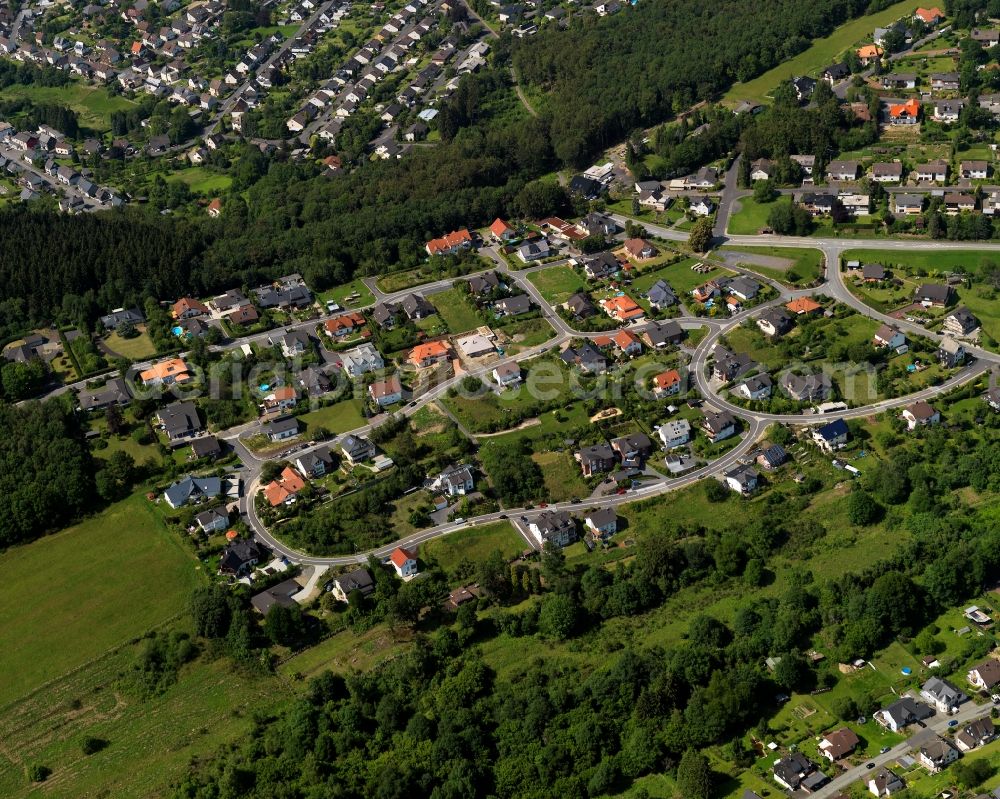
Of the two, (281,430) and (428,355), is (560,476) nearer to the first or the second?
(428,355)

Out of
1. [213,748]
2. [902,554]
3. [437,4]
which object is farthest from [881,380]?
[437,4]

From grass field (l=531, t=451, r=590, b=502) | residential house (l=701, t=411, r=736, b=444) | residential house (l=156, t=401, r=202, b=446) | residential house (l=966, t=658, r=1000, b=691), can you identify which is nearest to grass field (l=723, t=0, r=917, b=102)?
residential house (l=701, t=411, r=736, b=444)

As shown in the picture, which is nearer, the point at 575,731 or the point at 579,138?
the point at 575,731

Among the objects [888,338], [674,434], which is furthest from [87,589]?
[888,338]

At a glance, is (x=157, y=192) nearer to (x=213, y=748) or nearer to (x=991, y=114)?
(x=213, y=748)

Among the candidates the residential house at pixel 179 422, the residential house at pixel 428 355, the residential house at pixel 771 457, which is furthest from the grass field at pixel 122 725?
the residential house at pixel 771 457

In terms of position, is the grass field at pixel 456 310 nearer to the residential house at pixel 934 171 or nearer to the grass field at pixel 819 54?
the residential house at pixel 934 171
